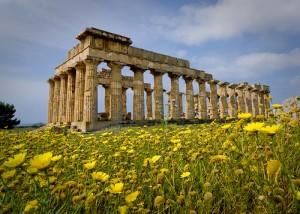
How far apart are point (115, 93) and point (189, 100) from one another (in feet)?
30.9

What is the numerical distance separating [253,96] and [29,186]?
39.4 m

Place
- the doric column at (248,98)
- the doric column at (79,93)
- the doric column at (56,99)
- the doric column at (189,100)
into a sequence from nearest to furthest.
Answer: the doric column at (79,93)
the doric column at (189,100)
the doric column at (56,99)
the doric column at (248,98)

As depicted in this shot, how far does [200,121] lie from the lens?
26250mm

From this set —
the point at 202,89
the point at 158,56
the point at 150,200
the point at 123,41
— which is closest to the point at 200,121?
the point at 202,89

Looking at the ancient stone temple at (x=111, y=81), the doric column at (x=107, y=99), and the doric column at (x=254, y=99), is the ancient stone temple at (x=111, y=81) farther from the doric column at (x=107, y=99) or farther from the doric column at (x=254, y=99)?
the doric column at (x=254, y=99)

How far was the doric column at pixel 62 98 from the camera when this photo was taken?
990 inches

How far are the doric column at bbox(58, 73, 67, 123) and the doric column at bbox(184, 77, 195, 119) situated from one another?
1260 centimetres

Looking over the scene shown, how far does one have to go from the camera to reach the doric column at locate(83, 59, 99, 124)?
1961cm

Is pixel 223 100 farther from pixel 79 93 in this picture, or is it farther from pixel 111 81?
pixel 79 93

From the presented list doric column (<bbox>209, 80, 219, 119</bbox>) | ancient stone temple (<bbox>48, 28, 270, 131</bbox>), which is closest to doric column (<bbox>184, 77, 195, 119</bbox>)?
ancient stone temple (<bbox>48, 28, 270, 131</bbox>)

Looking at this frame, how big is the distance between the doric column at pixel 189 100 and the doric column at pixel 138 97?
585cm

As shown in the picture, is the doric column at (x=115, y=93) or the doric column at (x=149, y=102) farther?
the doric column at (x=149, y=102)

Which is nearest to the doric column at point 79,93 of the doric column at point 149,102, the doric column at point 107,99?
the doric column at point 107,99

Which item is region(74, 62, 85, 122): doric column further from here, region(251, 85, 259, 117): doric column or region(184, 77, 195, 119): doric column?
region(251, 85, 259, 117): doric column
